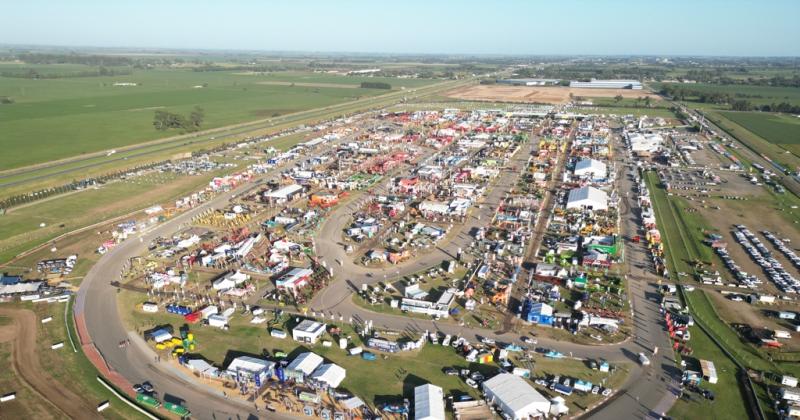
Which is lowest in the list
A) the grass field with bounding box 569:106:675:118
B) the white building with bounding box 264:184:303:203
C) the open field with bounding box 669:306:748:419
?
the open field with bounding box 669:306:748:419

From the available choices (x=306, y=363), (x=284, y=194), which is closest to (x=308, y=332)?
(x=306, y=363)

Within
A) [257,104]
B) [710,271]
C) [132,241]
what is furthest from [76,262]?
[257,104]

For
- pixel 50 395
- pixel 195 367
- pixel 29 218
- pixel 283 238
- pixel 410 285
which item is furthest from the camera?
pixel 29 218

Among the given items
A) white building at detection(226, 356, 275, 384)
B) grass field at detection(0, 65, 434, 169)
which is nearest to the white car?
white building at detection(226, 356, 275, 384)

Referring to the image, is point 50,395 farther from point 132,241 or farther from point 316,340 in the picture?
point 132,241

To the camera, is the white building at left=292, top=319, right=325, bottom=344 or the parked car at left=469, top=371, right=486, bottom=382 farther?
the white building at left=292, top=319, right=325, bottom=344

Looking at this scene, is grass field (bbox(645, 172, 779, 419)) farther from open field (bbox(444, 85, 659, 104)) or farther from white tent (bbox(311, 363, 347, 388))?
open field (bbox(444, 85, 659, 104))

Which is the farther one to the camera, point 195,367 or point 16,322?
point 16,322
